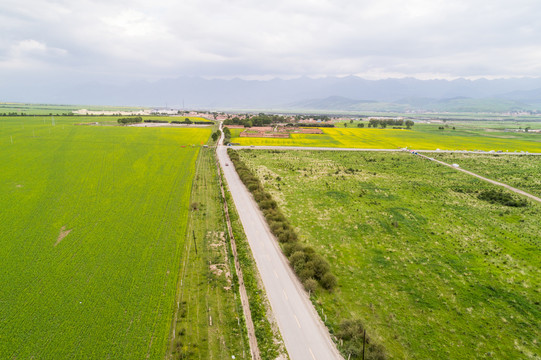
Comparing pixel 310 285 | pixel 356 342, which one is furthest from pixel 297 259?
pixel 356 342

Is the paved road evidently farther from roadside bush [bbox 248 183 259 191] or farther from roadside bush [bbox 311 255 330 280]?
roadside bush [bbox 248 183 259 191]

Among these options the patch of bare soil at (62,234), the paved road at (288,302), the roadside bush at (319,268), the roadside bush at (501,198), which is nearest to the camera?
the paved road at (288,302)

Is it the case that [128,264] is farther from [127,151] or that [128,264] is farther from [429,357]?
[127,151]

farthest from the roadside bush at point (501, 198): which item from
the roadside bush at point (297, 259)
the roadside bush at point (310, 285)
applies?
the roadside bush at point (310, 285)

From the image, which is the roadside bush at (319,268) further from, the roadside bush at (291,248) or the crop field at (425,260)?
the roadside bush at (291,248)

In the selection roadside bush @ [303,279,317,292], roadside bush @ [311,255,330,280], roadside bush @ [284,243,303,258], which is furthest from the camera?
roadside bush @ [284,243,303,258]

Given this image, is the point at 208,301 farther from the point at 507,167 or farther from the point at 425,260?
the point at 507,167

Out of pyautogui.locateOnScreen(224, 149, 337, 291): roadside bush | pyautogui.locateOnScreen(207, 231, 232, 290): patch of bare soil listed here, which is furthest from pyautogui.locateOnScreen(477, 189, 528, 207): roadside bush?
pyautogui.locateOnScreen(207, 231, 232, 290): patch of bare soil
